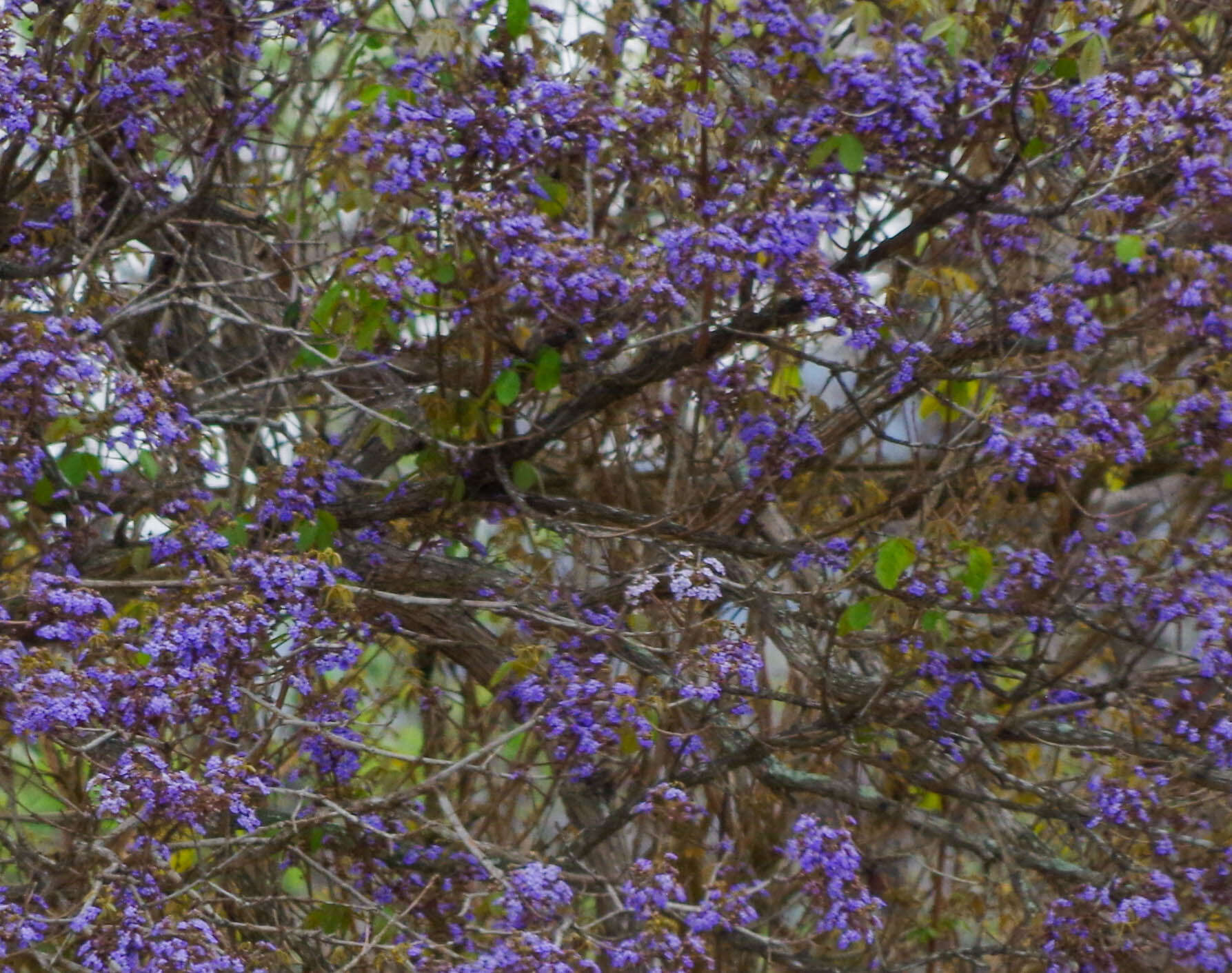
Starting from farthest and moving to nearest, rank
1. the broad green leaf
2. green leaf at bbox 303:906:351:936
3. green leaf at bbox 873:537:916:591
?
1. the broad green leaf
2. green leaf at bbox 303:906:351:936
3. green leaf at bbox 873:537:916:591

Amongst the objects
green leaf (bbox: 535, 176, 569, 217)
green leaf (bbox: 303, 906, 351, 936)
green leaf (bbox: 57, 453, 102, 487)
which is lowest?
green leaf (bbox: 303, 906, 351, 936)

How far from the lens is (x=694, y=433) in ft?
14.1

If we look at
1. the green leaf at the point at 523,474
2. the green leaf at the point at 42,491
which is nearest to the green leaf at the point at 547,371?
the green leaf at the point at 523,474

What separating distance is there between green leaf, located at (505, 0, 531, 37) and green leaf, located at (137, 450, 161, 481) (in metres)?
1.18

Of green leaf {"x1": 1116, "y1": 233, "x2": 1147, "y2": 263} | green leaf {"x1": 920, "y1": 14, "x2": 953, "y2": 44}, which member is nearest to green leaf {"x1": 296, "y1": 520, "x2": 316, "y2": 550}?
green leaf {"x1": 920, "y1": 14, "x2": 953, "y2": 44}

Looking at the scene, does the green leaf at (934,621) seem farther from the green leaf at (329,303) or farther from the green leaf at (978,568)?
the green leaf at (329,303)

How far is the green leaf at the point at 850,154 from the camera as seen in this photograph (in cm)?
346

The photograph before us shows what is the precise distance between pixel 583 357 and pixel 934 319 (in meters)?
0.96

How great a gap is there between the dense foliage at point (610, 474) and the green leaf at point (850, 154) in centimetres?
2

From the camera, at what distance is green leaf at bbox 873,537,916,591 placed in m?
3.16

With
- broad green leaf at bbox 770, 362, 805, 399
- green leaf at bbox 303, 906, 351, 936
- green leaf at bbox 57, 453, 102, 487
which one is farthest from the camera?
broad green leaf at bbox 770, 362, 805, 399

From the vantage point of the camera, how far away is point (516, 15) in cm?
344

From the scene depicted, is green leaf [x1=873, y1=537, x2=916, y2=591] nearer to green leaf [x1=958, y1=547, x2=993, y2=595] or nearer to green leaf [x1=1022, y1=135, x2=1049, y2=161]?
green leaf [x1=958, y1=547, x2=993, y2=595]

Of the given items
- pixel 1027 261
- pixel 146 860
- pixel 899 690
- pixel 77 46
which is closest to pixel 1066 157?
pixel 1027 261
